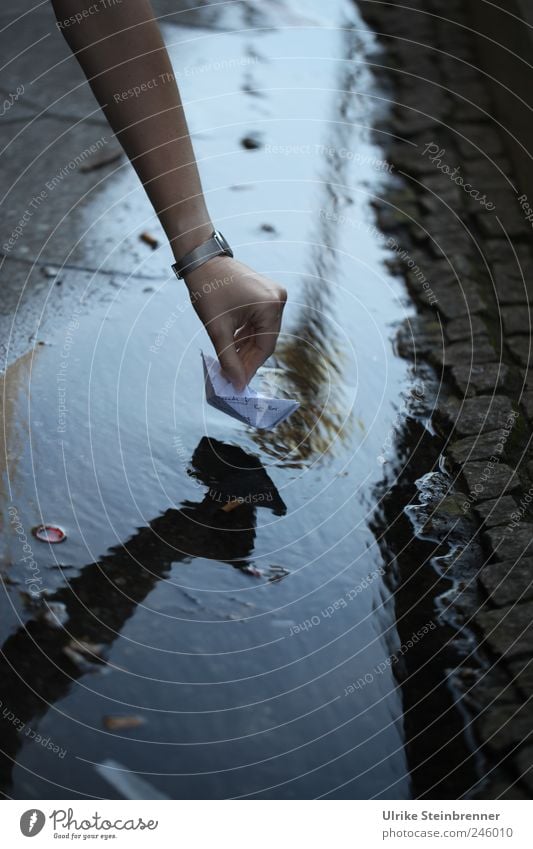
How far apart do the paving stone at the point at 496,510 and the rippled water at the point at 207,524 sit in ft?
0.76

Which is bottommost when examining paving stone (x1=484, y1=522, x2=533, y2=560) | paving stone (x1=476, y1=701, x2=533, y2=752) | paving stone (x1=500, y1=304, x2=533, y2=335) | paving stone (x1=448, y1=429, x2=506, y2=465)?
paving stone (x1=476, y1=701, x2=533, y2=752)

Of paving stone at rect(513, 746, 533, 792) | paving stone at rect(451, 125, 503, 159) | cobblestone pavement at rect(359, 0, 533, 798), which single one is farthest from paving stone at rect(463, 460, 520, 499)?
paving stone at rect(451, 125, 503, 159)

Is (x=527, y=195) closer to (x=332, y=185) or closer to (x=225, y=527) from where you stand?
(x=332, y=185)

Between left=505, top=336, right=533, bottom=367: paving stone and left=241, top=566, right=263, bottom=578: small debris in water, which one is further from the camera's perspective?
left=505, top=336, right=533, bottom=367: paving stone

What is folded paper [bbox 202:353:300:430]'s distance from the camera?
80.2 inches

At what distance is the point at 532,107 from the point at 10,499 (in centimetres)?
215

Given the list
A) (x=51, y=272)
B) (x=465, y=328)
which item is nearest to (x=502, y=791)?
(x=465, y=328)

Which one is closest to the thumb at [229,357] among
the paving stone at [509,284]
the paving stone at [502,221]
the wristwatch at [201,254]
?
the wristwatch at [201,254]

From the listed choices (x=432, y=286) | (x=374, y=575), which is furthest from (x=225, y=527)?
Answer: (x=432, y=286)

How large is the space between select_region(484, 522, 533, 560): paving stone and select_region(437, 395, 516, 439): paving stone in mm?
305

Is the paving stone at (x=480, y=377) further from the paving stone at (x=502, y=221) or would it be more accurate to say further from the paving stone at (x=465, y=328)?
the paving stone at (x=502, y=221)

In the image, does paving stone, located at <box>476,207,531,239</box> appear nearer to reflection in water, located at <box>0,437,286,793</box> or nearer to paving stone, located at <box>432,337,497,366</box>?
paving stone, located at <box>432,337,497,366</box>

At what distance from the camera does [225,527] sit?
78.5 inches

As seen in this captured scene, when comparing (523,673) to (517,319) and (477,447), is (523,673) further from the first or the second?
(517,319)
